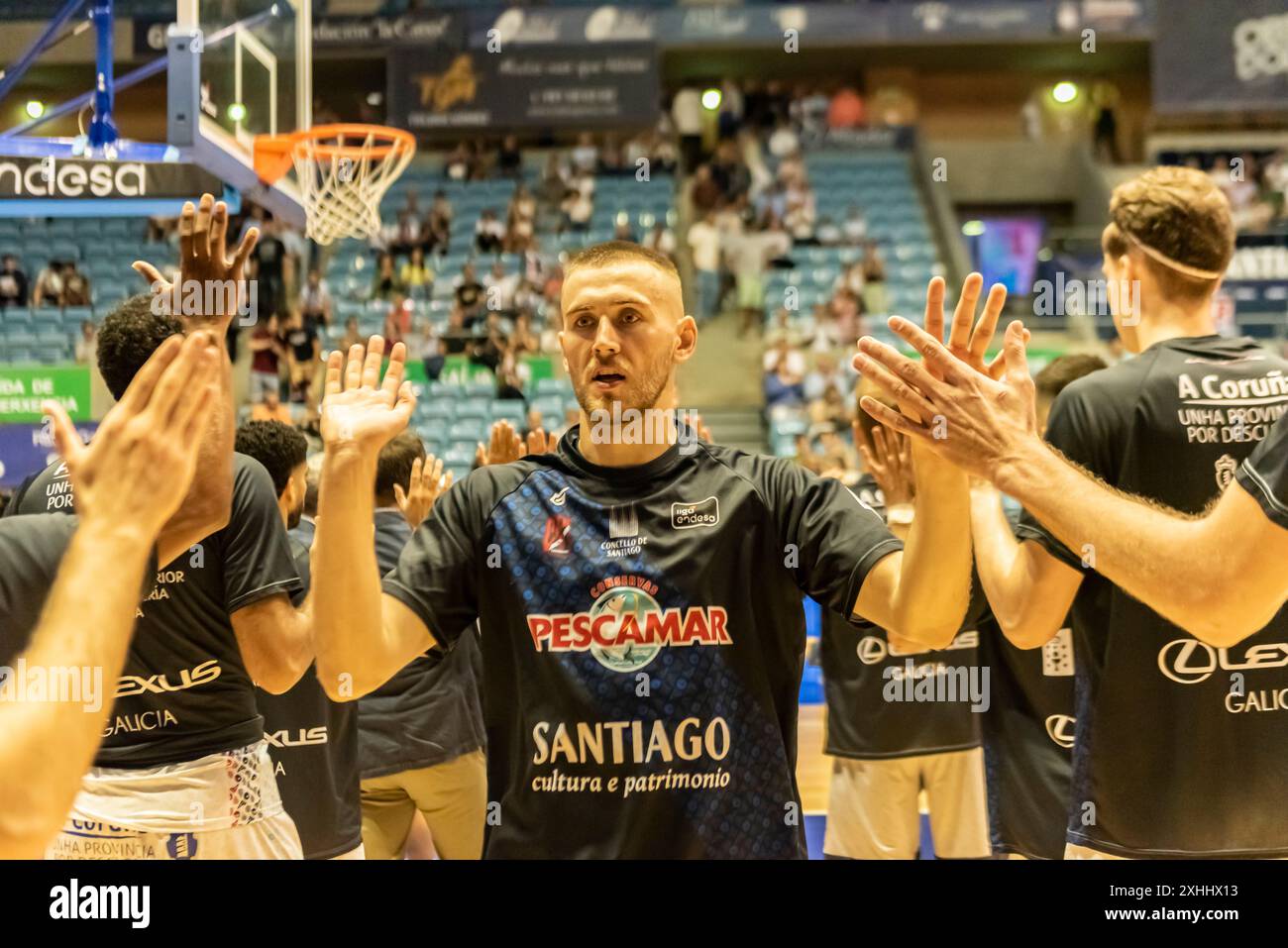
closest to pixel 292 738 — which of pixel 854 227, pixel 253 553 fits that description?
pixel 253 553

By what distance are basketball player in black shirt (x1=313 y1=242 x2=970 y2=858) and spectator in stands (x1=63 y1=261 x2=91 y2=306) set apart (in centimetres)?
1152

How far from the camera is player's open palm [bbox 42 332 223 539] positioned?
147 centimetres

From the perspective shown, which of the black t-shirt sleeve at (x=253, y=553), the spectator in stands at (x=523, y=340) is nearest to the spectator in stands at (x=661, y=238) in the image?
the spectator in stands at (x=523, y=340)

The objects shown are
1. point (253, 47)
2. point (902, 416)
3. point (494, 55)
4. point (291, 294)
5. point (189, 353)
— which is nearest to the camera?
point (189, 353)

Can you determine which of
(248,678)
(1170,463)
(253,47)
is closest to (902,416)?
(1170,463)

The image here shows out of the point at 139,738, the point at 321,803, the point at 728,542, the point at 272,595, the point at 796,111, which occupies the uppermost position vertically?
the point at 796,111

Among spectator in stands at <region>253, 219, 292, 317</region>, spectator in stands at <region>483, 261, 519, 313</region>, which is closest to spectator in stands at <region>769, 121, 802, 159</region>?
spectator in stands at <region>483, 261, 519, 313</region>

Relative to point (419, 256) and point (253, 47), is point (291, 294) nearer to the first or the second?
point (419, 256)

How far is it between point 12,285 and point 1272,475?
12.9 meters

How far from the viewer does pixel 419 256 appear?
→ 1462 cm

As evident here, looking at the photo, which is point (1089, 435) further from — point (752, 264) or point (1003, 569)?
point (752, 264)

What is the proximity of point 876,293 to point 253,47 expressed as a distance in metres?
9.79

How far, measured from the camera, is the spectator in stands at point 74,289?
12.6 meters

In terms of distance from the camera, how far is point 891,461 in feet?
9.97
